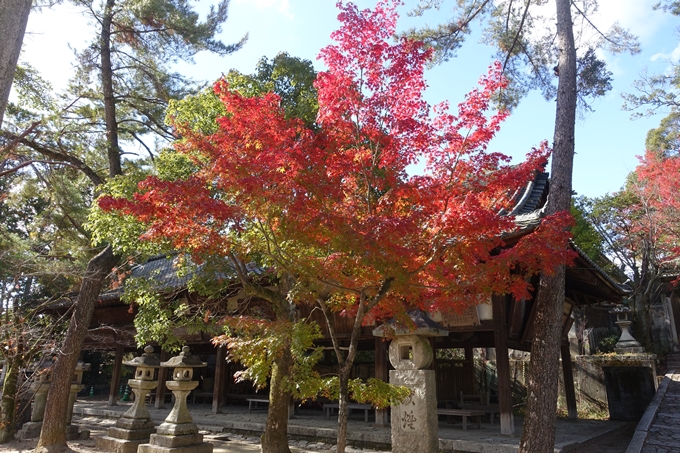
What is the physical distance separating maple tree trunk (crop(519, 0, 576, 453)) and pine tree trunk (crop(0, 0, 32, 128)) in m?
7.36

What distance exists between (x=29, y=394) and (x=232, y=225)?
36.6 ft

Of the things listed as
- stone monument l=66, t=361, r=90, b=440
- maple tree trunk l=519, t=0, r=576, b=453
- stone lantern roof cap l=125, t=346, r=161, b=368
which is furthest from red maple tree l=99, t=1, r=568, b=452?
stone monument l=66, t=361, r=90, b=440

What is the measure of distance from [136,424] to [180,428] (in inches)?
71.2

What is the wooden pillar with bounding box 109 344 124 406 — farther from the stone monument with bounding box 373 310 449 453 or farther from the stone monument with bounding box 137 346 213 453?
the stone monument with bounding box 373 310 449 453

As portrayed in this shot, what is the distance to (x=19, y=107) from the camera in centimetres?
1114

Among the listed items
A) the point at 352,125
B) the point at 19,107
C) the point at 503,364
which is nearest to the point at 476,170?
the point at 352,125

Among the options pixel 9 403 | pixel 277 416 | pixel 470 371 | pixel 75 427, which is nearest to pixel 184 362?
pixel 277 416

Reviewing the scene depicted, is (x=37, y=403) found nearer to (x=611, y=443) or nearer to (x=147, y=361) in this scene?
(x=147, y=361)

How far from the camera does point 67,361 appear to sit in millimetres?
10258

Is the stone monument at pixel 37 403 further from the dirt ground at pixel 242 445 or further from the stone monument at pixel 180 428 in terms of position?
the stone monument at pixel 180 428

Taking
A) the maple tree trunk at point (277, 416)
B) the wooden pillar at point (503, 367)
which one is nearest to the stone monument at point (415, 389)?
the maple tree trunk at point (277, 416)

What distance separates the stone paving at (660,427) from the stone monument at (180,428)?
833cm

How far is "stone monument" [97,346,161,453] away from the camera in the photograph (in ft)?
31.3

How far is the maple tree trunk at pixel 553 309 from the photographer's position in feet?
21.6
